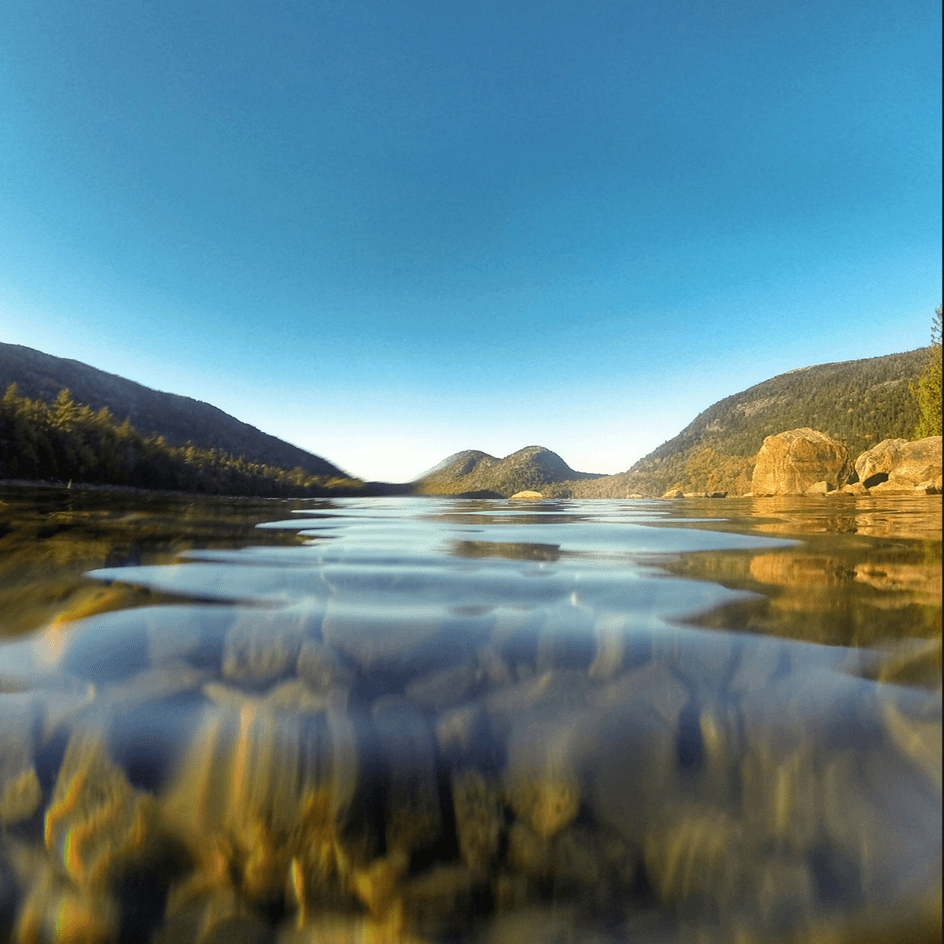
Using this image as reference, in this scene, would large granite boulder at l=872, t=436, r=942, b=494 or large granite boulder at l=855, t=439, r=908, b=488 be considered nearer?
large granite boulder at l=872, t=436, r=942, b=494

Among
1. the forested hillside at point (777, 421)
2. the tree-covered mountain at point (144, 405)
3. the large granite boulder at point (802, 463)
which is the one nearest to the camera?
the large granite boulder at point (802, 463)

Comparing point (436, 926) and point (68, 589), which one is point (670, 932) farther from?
point (68, 589)

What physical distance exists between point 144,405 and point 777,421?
149 meters

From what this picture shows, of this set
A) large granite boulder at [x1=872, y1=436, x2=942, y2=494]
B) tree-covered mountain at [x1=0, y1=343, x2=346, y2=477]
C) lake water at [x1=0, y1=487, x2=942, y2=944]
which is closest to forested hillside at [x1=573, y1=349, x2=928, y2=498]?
large granite boulder at [x1=872, y1=436, x2=942, y2=494]

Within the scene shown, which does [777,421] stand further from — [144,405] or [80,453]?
[144,405]

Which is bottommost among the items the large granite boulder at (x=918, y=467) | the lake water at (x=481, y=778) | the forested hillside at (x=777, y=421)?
the lake water at (x=481, y=778)

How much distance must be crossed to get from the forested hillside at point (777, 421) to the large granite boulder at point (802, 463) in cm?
4761

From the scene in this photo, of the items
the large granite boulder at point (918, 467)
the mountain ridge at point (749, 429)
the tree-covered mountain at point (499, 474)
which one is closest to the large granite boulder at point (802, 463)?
the large granite boulder at point (918, 467)

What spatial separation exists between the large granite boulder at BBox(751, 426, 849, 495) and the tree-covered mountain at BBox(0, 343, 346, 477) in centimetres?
8759

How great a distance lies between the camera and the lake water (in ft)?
3.44

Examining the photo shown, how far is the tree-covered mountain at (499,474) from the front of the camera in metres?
116

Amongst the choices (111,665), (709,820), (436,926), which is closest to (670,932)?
(709,820)

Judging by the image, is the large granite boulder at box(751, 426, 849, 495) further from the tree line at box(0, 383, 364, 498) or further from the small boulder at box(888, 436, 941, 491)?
the tree line at box(0, 383, 364, 498)

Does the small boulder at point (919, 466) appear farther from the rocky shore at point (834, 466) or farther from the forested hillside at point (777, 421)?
the forested hillside at point (777, 421)
